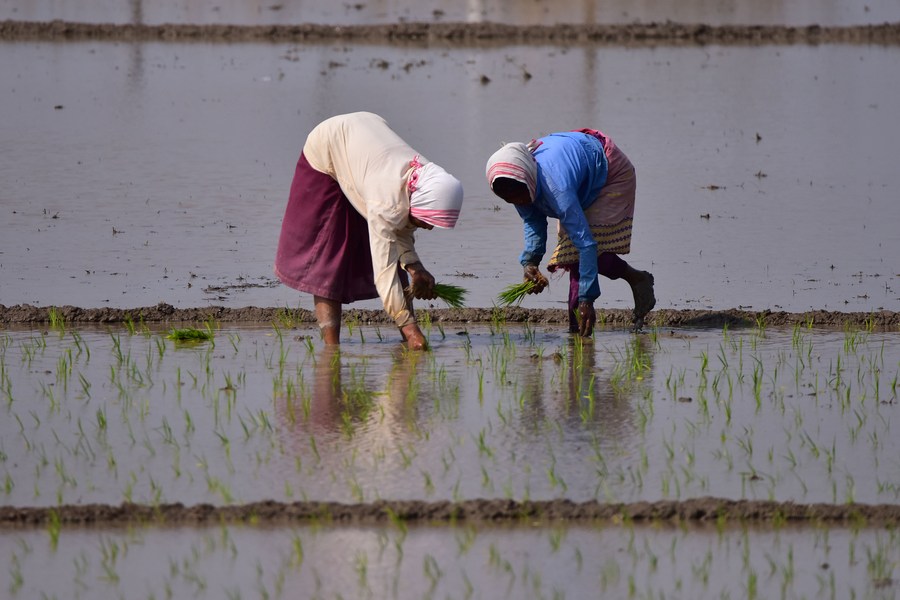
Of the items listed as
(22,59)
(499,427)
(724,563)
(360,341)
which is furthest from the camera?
(22,59)

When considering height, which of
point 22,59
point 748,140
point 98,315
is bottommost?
point 98,315

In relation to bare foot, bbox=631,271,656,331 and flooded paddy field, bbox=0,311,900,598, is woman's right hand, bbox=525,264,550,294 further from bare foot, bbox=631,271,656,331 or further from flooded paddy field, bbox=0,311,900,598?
bare foot, bbox=631,271,656,331

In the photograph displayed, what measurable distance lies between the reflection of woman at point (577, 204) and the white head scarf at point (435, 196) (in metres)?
0.42

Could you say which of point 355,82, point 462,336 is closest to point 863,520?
point 462,336

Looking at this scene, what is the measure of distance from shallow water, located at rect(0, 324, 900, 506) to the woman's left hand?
0.41m

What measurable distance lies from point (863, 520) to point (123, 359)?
150 inches

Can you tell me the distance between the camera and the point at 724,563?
4.74 metres

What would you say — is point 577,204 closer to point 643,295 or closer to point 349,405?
point 643,295

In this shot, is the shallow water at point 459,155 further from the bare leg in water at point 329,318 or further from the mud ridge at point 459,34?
the bare leg in water at point 329,318

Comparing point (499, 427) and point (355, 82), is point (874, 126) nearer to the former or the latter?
point (355, 82)

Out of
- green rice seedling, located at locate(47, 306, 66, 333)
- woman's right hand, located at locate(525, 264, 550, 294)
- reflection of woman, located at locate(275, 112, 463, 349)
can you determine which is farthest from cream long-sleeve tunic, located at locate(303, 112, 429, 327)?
green rice seedling, located at locate(47, 306, 66, 333)

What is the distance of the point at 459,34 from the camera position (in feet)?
68.7

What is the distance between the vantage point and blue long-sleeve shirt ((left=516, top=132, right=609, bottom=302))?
282 inches

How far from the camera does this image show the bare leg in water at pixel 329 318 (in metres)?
7.49
